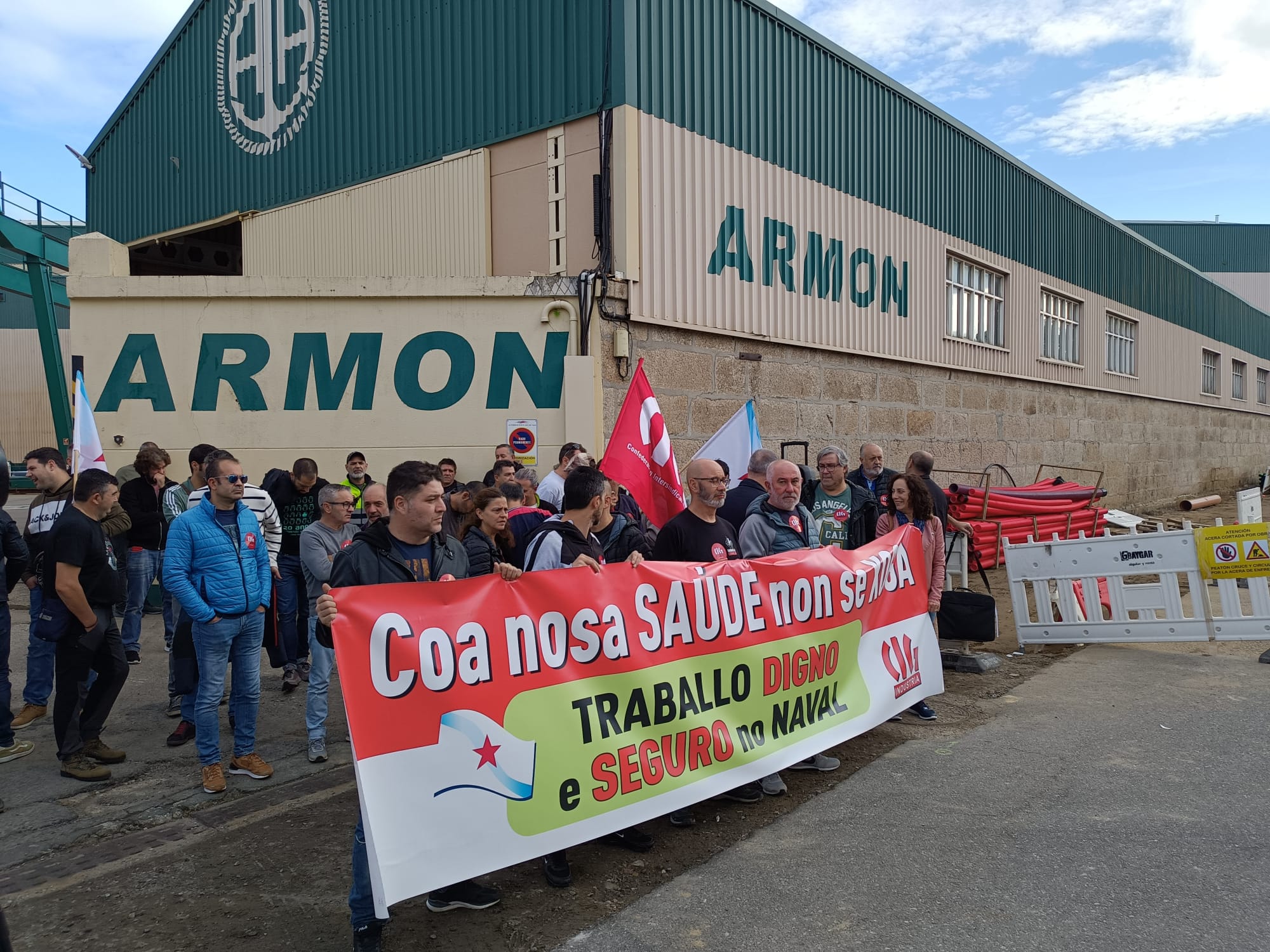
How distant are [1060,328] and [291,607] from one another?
1977 centimetres

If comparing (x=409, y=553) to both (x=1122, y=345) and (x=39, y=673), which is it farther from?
(x=1122, y=345)

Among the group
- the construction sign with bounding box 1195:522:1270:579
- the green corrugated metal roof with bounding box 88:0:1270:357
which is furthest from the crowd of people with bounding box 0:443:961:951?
the green corrugated metal roof with bounding box 88:0:1270:357

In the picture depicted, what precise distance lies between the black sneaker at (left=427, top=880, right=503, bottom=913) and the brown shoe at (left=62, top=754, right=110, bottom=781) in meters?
2.70

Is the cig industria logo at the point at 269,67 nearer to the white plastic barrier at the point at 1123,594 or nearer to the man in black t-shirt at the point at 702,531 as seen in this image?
the man in black t-shirt at the point at 702,531

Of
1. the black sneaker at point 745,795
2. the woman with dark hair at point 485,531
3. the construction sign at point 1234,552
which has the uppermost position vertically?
the woman with dark hair at point 485,531

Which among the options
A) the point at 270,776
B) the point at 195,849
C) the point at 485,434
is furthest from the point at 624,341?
the point at 195,849

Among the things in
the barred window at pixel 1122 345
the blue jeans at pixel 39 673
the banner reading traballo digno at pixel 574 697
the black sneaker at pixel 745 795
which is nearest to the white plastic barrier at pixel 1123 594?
the banner reading traballo digno at pixel 574 697

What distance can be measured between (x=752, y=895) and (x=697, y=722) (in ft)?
3.13

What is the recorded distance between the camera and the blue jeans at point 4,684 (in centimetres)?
573

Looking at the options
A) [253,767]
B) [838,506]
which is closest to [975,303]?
[838,506]

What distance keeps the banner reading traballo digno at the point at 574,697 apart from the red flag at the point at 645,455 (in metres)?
1.54

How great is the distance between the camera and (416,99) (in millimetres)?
12766

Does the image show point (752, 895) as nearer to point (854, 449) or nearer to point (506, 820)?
point (506, 820)

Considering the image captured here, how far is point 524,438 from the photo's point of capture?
10570mm
